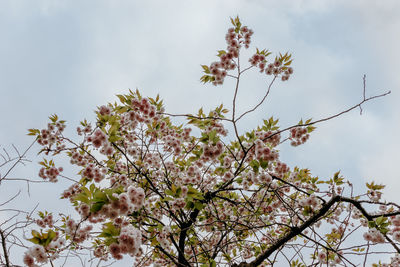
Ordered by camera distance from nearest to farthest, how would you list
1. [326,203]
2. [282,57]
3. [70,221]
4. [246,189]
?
[70,221], [326,203], [246,189], [282,57]

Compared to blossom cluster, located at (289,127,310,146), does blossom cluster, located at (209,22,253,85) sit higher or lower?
higher

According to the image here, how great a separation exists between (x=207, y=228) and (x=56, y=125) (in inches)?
174

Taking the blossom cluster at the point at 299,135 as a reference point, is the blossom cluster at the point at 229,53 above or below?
above

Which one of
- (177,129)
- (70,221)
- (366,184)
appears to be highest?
(177,129)

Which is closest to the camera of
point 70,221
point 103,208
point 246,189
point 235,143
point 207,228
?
point 103,208

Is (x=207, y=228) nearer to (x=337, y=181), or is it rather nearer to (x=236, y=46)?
(x=337, y=181)

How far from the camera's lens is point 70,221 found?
309 centimetres

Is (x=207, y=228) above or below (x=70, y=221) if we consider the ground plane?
above

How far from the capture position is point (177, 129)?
6.27m

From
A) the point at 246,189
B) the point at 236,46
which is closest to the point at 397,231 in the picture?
the point at 246,189

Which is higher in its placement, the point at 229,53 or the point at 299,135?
the point at 229,53

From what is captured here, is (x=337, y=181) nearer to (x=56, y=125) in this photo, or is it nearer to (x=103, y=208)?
(x=103, y=208)

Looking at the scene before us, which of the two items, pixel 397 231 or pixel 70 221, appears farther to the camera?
pixel 397 231

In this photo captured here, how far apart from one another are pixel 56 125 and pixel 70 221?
278 centimetres
